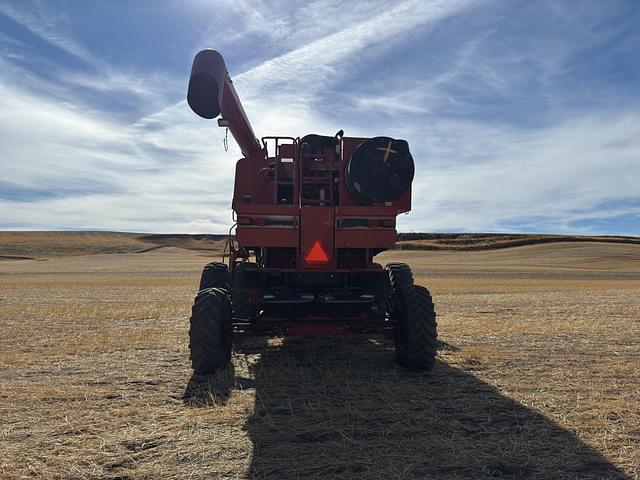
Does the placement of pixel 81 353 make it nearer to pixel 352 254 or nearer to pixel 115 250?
pixel 352 254

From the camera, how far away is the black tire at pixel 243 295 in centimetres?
698

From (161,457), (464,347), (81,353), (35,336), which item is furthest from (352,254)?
(35,336)

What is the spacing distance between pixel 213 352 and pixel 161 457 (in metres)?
2.18

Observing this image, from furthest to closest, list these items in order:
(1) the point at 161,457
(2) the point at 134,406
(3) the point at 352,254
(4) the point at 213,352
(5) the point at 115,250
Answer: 1. (5) the point at 115,250
2. (3) the point at 352,254
3. (4) the point at 213,352
4. (2) the point at 134,406
5. (1) the point at 161,457

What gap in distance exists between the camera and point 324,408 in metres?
5.25

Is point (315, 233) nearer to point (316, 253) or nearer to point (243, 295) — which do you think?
point (316, 253)

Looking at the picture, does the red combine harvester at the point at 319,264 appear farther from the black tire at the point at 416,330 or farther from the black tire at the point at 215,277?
the black tire at the point at 215,277

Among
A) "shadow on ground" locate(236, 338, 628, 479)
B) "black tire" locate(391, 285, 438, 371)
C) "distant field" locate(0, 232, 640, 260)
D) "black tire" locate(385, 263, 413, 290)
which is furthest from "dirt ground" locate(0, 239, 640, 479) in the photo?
"distant field" locate(0, 232, 640, 260)

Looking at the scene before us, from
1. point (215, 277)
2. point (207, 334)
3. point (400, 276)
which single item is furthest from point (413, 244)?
point (207, 334)

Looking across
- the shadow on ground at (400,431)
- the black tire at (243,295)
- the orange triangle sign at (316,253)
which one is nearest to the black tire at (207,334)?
the shadow on ground at (400,431)

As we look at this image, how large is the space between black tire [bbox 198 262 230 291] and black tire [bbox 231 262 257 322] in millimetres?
274

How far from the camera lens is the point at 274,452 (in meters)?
4.14

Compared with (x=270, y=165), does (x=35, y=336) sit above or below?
below

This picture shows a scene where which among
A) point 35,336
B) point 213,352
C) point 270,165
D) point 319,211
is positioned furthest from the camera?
point 35,336
